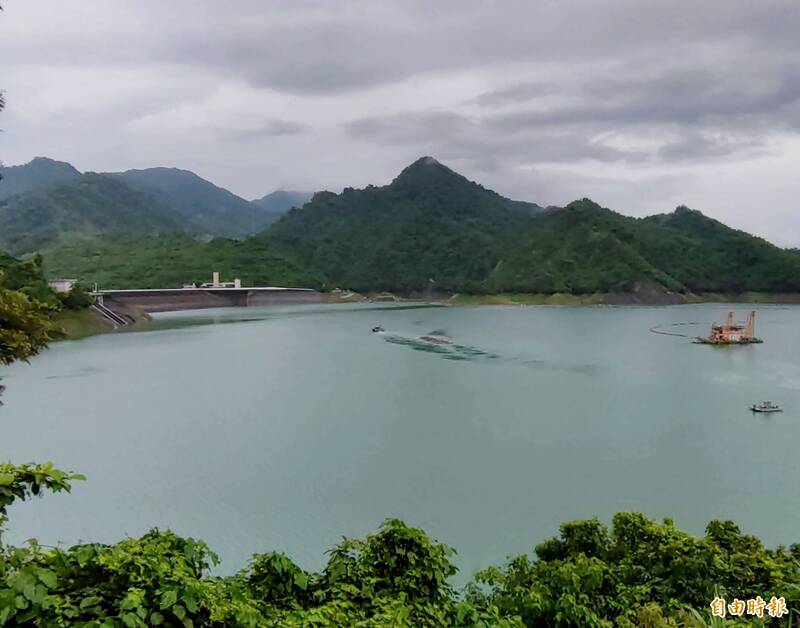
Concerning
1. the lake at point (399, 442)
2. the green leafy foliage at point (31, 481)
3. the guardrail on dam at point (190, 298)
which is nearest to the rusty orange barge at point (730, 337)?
the lake at point (399, 442)

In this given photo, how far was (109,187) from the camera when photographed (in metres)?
188

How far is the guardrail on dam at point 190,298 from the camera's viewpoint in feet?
205

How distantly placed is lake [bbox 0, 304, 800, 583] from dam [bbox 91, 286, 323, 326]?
2178 centimetres

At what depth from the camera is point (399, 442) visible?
18.3m

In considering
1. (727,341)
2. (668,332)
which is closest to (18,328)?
(727,341)

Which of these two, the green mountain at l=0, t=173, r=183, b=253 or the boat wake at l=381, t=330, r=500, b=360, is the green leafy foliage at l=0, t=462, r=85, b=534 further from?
the green mountain at l=0, t=173, r=183, b=253

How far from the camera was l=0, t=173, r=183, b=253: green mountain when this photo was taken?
A: 13600 centimetres

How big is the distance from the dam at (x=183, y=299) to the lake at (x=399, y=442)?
21779 mm

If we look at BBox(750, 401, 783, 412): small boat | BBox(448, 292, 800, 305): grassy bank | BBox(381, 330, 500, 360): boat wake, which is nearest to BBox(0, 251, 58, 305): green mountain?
BBox(381, 330, 500, 360): boat wake

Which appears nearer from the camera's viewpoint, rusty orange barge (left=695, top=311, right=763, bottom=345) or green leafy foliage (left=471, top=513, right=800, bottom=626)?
green leafy foliage (left=471, top=513, right=800, bottom=626)

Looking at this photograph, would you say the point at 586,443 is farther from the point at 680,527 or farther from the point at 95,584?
the point at 95,584

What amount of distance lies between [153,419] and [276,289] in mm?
76138

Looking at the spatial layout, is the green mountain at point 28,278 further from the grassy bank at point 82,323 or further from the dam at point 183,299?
the dam at point 183,299

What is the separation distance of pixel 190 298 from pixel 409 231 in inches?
2513
